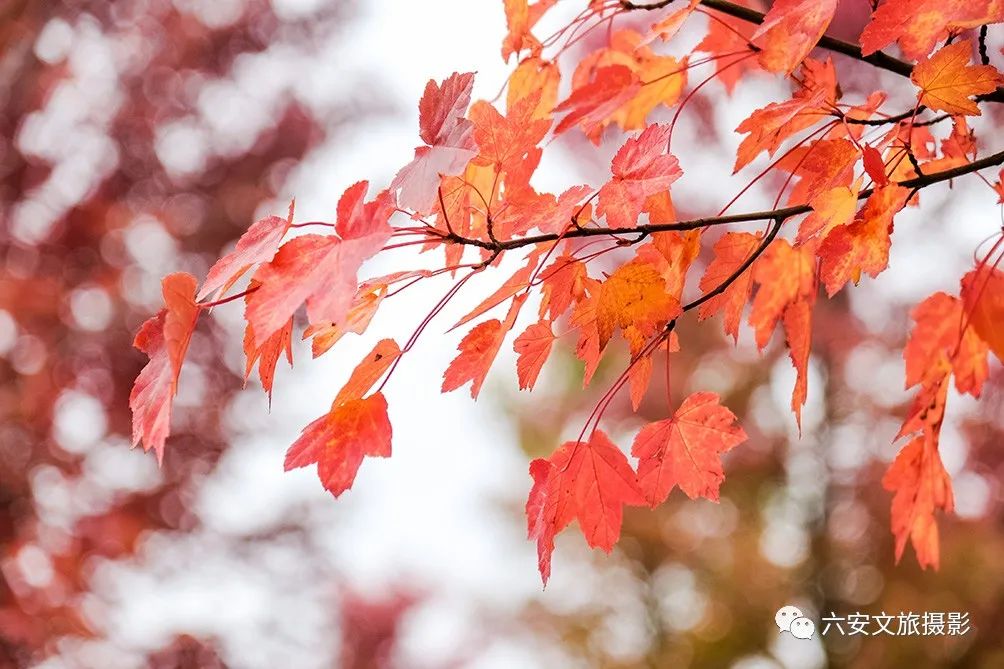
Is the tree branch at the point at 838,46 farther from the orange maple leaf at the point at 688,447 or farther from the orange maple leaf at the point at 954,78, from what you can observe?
the orange maple leaf at the point at 688,447

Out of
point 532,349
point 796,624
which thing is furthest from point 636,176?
point 796,624

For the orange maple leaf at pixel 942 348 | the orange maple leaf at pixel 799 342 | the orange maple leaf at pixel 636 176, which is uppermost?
the orange maple leaf at pixel 636 176

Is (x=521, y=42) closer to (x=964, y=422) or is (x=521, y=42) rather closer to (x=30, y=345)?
(x=30, y=345)

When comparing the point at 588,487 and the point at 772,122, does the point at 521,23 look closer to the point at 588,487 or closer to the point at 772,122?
the point at 772,122

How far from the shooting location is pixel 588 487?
66 cm

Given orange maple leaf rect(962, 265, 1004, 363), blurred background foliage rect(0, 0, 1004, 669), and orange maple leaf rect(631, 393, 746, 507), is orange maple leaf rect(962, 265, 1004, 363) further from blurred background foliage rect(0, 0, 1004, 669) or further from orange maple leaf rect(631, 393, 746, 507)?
blurred background foliage rect(0, 0, 1004, 669)

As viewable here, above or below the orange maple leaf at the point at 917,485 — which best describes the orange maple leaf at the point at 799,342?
above

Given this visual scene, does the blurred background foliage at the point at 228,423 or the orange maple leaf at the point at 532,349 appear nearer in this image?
the orange maple leaf at the point at 532,349

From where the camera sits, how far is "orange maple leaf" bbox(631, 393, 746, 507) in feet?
2.21

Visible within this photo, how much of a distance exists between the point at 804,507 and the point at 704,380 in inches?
22.0

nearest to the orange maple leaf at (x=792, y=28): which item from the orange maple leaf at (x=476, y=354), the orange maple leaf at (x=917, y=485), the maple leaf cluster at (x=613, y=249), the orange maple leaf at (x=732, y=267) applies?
the maple leaf cluster at (x=613, y=249)

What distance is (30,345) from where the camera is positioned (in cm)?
214

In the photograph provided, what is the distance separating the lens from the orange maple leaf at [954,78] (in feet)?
1.83

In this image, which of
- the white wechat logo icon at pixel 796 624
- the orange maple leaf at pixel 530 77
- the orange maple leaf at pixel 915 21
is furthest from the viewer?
the white wechat logo icon at pixel 796 624
